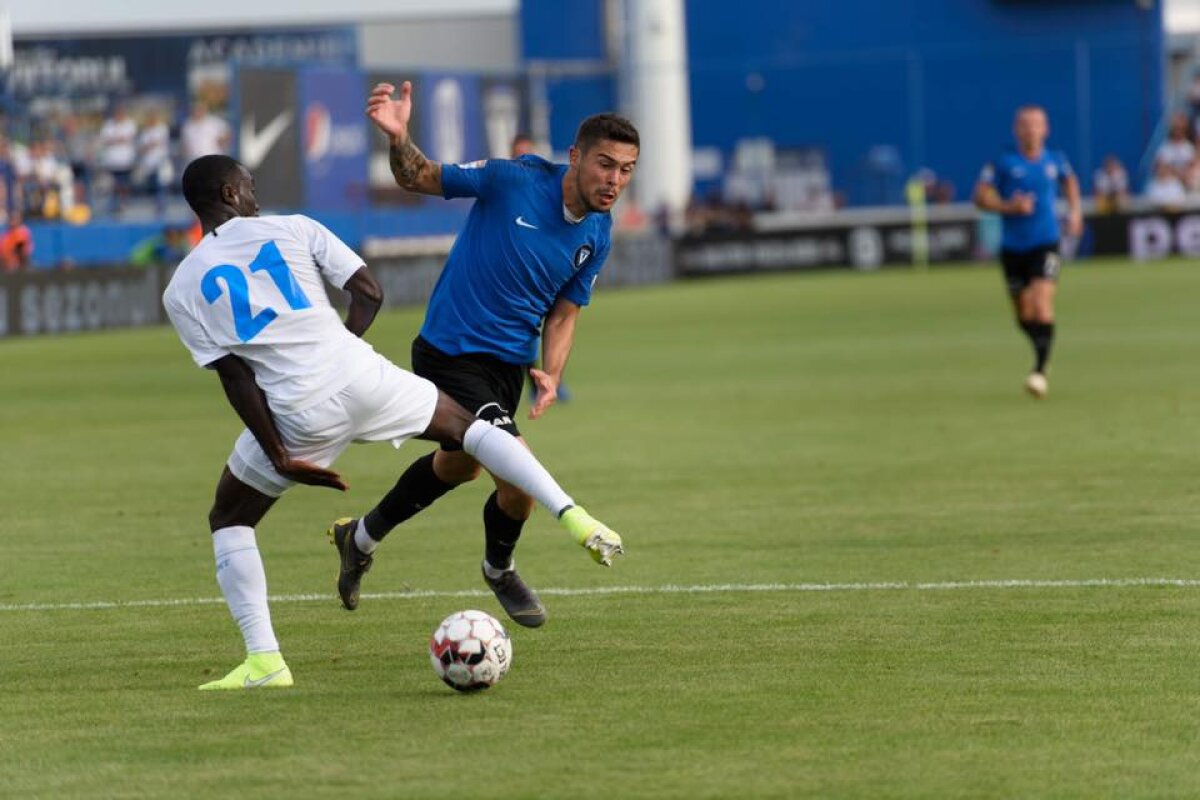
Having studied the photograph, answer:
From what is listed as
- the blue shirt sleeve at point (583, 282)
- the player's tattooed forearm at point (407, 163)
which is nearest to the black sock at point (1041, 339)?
the blue shirt sleeve at point (583, 282)

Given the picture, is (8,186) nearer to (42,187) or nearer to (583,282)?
(42,187)

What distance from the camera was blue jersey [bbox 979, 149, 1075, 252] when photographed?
755 inches

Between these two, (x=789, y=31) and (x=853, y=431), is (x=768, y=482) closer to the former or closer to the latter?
(x=853, y=431)

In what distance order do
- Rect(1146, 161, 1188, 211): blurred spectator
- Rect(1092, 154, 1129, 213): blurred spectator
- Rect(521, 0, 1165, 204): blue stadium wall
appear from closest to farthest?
Rect(1146, 161, 1188, 211): blurred spectator, Rect(1092, 154, 1129, 213): blurred spectator, Rect(521, 0, 1165, 204): blue stadium wall

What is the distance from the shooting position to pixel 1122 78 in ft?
173

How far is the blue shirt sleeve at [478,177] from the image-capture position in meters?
8.45

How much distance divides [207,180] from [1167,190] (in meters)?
40.4

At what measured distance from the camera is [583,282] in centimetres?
877

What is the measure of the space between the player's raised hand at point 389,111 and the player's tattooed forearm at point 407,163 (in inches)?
5.3

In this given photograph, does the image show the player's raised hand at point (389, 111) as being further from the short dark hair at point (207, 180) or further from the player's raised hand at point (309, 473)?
the player's raised hand at point (309, 473)

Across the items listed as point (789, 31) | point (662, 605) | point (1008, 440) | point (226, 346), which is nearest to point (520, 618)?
point (662, 605)

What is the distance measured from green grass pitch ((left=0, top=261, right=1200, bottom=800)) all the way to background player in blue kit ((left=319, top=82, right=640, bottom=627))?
48cm

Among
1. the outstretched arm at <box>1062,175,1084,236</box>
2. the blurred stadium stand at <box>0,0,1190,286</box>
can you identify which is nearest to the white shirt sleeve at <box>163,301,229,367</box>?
the outstretched arm at <box>1062,175,1084,236</box>

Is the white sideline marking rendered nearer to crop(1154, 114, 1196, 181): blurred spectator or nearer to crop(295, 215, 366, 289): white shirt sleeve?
crop(295, 215, 366, 289): white shirt sleeve
